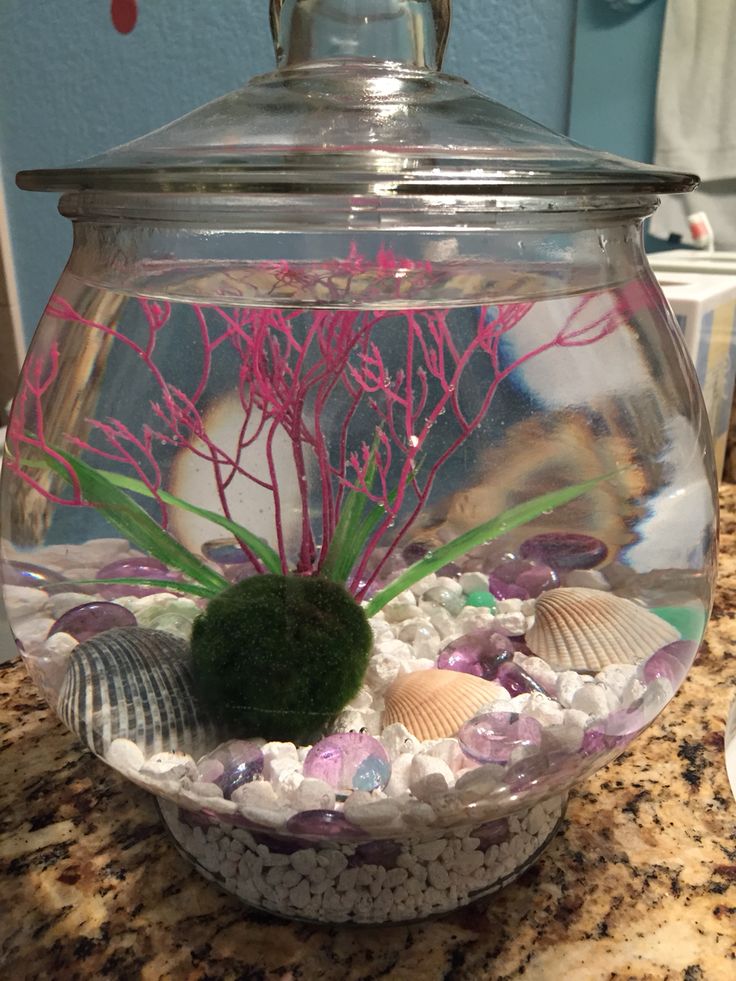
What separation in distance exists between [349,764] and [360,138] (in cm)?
28

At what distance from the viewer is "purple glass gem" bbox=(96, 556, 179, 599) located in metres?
0.50

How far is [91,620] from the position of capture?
0.47m

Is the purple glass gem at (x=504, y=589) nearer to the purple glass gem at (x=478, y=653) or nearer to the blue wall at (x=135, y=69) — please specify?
the purple glass gem at (x=478, y=653)

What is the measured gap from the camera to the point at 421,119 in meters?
0.39

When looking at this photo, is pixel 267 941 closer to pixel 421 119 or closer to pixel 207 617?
pixel 207 617

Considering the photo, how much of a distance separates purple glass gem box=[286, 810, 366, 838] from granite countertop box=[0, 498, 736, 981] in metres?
0.08

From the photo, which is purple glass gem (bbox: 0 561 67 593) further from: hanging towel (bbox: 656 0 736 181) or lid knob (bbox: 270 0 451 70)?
hanging towel (bbox: 656 0 736 181)

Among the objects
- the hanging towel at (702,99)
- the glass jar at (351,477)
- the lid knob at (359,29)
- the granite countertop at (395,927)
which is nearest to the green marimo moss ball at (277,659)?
the glass jar at (351,477)

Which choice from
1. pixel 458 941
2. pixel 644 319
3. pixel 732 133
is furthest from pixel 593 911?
pixel 732 133

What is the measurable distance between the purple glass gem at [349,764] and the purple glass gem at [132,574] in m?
0.16

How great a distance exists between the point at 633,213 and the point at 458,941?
0.37 metres

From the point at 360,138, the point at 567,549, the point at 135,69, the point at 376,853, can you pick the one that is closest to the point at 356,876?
the point at 376,853

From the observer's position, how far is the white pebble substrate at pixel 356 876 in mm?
408

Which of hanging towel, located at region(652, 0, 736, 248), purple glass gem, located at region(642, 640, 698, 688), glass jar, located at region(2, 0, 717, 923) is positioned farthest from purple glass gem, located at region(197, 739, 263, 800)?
hanging towel, located at region(652, 0, 736, 248)
